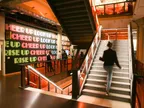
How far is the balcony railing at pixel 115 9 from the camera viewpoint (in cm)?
1034

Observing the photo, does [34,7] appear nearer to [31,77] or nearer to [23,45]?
[23,45]

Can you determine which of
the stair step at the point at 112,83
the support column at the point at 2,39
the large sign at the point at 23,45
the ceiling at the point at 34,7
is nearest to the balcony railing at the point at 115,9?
the ceiling at the point at 34,7

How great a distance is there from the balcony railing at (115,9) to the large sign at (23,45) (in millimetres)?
4795

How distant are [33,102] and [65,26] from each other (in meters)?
4.79

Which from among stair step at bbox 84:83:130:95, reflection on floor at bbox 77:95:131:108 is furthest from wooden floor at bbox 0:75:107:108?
stair step at bbox 84:83:130:95

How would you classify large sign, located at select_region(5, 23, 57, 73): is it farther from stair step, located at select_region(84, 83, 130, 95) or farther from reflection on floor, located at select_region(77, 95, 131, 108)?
reflection on floor, located at select_region(77, 95, 131, 108)

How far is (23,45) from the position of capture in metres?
8.92

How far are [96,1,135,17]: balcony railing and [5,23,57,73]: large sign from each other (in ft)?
15.7

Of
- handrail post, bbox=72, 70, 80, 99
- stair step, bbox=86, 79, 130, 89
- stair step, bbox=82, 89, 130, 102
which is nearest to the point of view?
stair step, bbox=82, 89, 130, 102

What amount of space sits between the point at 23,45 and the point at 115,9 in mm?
7566

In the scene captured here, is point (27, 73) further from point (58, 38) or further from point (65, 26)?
point (58, 38)

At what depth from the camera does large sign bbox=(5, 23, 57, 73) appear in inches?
313

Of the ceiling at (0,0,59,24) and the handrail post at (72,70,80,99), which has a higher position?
the ceiling at (0,0,59,24)

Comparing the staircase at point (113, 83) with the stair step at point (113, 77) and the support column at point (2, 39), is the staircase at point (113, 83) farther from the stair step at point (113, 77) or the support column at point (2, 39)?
the support column at point (2, 39)
